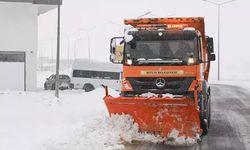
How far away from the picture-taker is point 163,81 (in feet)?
39.4

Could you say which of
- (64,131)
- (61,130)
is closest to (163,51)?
(64,131)

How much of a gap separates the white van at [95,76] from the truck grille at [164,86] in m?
22.4

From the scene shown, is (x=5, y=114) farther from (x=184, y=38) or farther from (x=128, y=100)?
(x=184, y=38)

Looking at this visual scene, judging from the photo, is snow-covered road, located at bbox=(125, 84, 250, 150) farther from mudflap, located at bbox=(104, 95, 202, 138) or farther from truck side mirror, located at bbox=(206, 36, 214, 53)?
truck side mirror, located at bbox=(206, 36, 214, 53)

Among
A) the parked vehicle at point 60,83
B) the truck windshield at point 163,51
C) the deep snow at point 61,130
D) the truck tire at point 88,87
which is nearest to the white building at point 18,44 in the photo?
the truck tire at point 88,87

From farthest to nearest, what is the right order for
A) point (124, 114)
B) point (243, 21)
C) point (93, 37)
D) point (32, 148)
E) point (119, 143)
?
1. point (93, 37)
2. point (243, 21)
3. point (124, 114)
4. point (119, 143)
5. point (32, 148)

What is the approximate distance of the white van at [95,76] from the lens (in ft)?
115

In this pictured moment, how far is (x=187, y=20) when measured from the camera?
13.4m

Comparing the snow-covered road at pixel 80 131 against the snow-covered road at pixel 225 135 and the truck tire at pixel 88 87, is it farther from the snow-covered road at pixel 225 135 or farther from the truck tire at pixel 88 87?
the truck tire at pixel 88 87

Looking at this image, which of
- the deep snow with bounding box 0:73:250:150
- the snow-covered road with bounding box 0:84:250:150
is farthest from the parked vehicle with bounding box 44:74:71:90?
the deep snow with bounding box 0:73:250:150

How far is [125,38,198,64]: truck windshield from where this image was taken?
1205cm

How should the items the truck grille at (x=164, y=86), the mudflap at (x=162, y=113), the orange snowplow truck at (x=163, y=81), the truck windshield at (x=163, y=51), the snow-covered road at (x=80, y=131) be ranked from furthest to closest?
1. the truck windshield at (x=163, y=51)
2. the truck grille at (x=164, y=86)
3. the orange snowplow truck at (x=163, y=81)
4. the mudflap at (x=162, y=113)
5. the snow-covered road at (x=80, y=131)

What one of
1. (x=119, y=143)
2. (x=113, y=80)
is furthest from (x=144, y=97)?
(x=113, y=80)

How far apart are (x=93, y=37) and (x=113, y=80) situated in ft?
403
